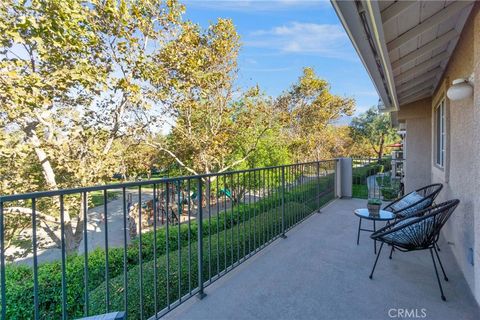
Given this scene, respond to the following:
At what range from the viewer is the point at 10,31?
4.39 meters

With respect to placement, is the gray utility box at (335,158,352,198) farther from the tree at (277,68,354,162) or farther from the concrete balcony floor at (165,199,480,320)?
the tree at (277,68,354,162)

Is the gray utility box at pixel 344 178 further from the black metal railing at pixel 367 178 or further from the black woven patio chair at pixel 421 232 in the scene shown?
the black woven patio chair at pixel 421 232

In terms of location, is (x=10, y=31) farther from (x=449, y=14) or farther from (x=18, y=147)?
(x=449, y=14)

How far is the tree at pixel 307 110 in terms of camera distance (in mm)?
13344

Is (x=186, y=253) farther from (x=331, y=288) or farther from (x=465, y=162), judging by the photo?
(x=465, y=162)

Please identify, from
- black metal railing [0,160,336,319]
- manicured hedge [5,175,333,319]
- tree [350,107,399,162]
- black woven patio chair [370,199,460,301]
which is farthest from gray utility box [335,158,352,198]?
tree [350,107,399,162]

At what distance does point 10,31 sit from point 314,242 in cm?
612

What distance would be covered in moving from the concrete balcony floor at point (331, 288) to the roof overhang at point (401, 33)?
220 cm

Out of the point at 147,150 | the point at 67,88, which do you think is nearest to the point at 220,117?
the point at 147,150

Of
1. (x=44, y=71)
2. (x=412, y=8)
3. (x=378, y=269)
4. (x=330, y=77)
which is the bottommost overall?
(x=378, y=269)

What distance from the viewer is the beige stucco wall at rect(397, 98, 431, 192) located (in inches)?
233

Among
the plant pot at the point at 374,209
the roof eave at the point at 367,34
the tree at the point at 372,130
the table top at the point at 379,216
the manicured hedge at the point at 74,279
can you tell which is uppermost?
the tree at the point at 372,130

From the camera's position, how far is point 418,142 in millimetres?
6066

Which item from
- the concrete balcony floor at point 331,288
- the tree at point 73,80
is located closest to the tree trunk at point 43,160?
the tree at point 73,80
